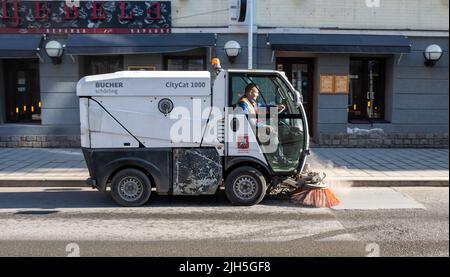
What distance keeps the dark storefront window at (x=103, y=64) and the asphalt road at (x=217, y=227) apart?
5.91 meters

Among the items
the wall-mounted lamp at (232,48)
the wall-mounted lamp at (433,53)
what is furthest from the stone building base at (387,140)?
the wall-mounted lamp at (232,48)

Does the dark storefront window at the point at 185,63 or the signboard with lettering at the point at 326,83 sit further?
the dark storefront window at the point at 185,63

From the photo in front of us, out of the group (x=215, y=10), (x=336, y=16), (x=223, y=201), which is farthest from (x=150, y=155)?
(x=336, y=16)

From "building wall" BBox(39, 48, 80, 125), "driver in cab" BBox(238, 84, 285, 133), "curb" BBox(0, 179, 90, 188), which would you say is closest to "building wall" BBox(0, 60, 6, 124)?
"building wall" BBox(39, 48, 80, 125)

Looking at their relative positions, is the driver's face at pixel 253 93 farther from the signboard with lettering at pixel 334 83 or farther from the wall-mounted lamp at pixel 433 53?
the wall-mounted lamp at pixel 433 53

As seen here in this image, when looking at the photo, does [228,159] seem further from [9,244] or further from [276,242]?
[9,244]

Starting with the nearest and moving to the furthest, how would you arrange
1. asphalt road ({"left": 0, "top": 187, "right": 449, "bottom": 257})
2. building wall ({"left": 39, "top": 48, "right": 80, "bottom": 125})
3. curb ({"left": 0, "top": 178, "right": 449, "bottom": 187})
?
asphalt road ({"left": 0, "top": 187, "right": 449, "bottom": 257})
curb ({"left": 0, "top": 178, "right": 449, "bottom": 187})
building wall ({"left": 39, "top": 48, "right": 80, "bottom": 125})

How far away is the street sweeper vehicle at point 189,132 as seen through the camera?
6.64 meters

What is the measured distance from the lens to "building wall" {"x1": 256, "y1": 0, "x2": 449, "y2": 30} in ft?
40.4

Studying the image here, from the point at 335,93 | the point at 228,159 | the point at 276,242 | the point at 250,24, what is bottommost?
the point at 276,242

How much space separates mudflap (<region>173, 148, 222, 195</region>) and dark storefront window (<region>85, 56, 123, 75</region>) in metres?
6.86

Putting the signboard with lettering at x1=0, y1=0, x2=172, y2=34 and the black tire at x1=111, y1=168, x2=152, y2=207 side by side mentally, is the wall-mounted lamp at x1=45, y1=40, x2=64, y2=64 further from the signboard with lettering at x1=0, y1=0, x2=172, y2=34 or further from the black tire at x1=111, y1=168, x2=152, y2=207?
the black tire at x1=111, y1=168, x2=152, y2=207

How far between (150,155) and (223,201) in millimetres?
1446

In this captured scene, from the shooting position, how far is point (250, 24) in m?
10.9
